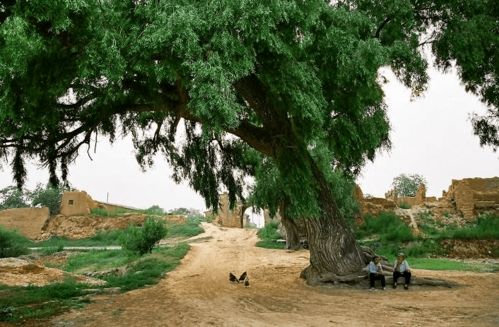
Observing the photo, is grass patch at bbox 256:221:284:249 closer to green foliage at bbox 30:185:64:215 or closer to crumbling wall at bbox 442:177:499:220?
crumbling wall at bbox 442:177:499:220

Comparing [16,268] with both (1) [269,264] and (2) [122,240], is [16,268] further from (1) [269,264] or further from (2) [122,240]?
(1) [269,264]

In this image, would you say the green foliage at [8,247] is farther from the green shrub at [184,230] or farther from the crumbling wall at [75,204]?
the green shrub at [184,230]

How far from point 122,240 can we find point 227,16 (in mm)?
16101

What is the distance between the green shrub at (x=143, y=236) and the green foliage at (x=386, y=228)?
1140 centimetres

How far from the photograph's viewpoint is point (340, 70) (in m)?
8.56

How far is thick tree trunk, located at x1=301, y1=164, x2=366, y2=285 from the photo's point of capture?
11.8m

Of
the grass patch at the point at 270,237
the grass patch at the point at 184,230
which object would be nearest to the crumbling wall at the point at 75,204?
the grass patch at the point at 184,230

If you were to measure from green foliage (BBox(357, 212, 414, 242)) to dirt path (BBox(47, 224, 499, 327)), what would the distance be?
838 cm

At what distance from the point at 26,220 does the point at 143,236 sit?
21.3m

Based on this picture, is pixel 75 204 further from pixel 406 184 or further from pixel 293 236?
pixel 406 184

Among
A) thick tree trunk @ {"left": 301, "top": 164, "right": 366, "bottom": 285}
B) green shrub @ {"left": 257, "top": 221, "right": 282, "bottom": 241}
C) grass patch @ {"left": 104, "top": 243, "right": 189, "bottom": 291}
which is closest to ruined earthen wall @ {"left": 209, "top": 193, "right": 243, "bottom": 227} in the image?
green shrub @ {"left": 257, "top": 221, "right": 282, "bottom": 241}

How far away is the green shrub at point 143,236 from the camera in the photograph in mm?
20469

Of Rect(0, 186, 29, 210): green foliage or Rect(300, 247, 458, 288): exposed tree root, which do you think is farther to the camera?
Rect(0, 186, 29, 210): green foliage

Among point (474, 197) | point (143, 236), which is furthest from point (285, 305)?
point (474, 197)
